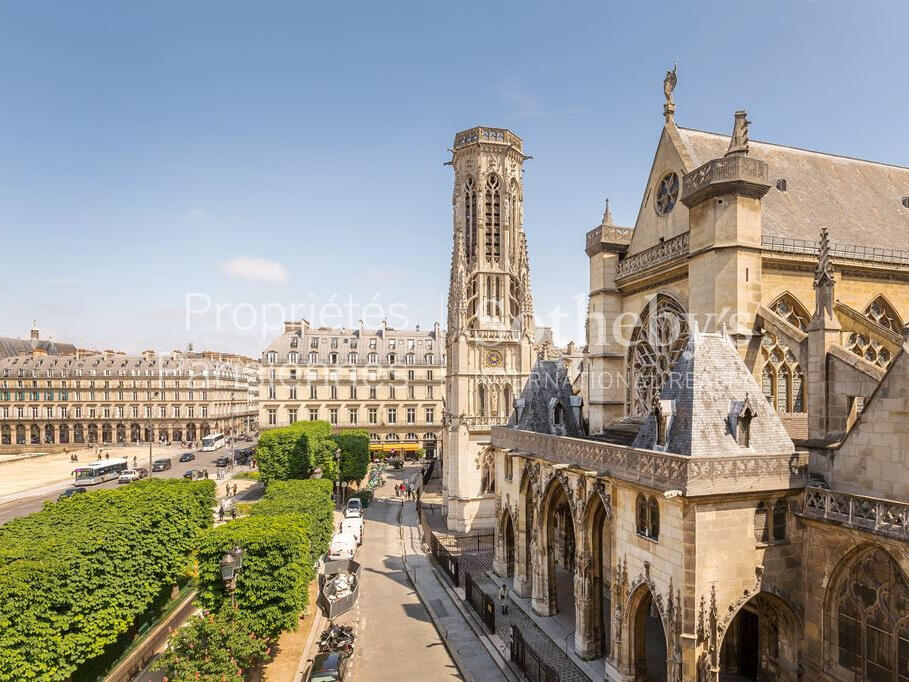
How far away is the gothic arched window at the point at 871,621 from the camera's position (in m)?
11.0

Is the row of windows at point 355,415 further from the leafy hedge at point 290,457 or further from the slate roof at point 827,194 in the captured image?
the slate roof at point 827,194

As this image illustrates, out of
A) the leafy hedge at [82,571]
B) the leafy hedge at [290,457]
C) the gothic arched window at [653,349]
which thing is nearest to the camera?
the leafy hedge at [82,571]

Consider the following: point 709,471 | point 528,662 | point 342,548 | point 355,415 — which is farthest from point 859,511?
point 355,415

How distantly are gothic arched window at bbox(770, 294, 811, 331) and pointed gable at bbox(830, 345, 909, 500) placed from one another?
6.18m

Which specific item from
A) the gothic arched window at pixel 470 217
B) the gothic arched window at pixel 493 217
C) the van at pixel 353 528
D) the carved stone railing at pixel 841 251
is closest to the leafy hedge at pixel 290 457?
the van at pixel 353 528

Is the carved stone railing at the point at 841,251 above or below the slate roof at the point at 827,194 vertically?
below

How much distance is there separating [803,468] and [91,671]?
22357mm

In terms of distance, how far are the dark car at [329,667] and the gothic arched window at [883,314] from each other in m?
22.5

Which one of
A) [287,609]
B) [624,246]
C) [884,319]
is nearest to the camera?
[287,609]

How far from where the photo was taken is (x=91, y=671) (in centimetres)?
1669

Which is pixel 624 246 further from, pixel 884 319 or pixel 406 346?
pixel 406 346

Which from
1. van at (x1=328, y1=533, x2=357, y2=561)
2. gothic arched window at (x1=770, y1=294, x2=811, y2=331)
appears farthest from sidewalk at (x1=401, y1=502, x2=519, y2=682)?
gothic arched window at (x1=770, y1=294, x2=811, y2=331)

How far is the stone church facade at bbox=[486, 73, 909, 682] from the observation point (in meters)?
12.2

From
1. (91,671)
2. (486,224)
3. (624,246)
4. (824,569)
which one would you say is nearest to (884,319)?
(624,246)
